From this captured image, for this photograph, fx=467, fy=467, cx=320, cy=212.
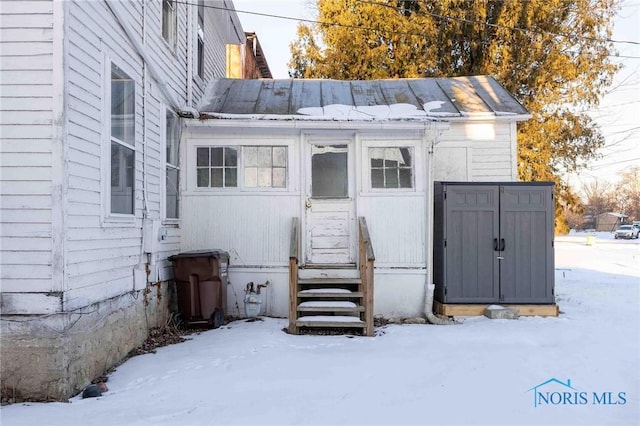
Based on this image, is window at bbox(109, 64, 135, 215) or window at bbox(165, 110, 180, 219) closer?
window at bbox(109, 64, 135, 215)

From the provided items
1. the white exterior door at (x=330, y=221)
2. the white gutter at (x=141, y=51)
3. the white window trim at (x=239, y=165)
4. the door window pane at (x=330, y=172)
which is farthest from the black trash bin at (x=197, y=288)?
the white gutter at (x=141, y=51)

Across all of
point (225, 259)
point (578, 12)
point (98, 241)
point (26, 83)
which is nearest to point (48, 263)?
point (98, 241)

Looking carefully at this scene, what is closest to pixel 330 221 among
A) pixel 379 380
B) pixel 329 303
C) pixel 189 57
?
pixel 329 303

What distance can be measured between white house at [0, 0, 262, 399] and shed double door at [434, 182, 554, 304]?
4534 mm

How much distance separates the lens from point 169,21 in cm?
704

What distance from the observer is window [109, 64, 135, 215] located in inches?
196

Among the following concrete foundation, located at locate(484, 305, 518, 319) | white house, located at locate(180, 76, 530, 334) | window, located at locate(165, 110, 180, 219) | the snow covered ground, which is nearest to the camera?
the snow covered ground

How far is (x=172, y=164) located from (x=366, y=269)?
10.8 feet

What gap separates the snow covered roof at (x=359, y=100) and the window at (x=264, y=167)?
0.59 m

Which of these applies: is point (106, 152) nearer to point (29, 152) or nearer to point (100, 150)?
point (100, 150)

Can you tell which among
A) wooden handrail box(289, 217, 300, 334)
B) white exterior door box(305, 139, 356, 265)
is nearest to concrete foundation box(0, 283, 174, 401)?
wooden handrail box(289, 217, 300, 334)

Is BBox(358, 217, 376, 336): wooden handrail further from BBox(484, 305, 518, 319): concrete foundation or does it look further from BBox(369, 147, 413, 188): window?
BBox(484, 305, 518, 319): concrete foundation

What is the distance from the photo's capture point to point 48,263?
3.88 m

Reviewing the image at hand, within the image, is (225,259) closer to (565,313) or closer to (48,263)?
(48,263)
